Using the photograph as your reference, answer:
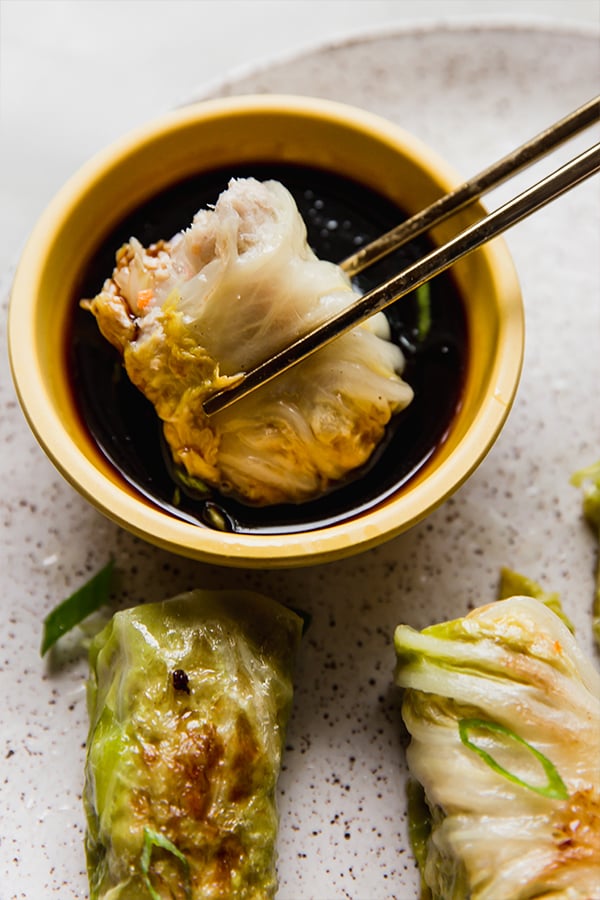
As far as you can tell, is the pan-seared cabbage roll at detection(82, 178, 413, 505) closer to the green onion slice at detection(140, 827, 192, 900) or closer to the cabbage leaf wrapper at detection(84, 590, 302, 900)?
the cabbage leaf wrapper at detection(84, 590, 302, 900)

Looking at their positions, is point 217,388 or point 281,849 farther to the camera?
point 281,849

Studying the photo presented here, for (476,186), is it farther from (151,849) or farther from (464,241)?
(151,849)

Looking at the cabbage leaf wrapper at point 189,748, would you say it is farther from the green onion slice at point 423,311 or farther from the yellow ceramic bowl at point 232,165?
the green onion slice at point 423,311

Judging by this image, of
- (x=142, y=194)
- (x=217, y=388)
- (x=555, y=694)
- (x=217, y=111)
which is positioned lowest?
(x=555, y=694)

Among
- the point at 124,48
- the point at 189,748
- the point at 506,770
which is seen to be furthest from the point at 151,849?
the point at 124,48

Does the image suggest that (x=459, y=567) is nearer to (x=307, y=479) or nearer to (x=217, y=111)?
(x=307, y=479)

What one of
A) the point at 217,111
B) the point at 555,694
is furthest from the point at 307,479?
the point at 217,111
